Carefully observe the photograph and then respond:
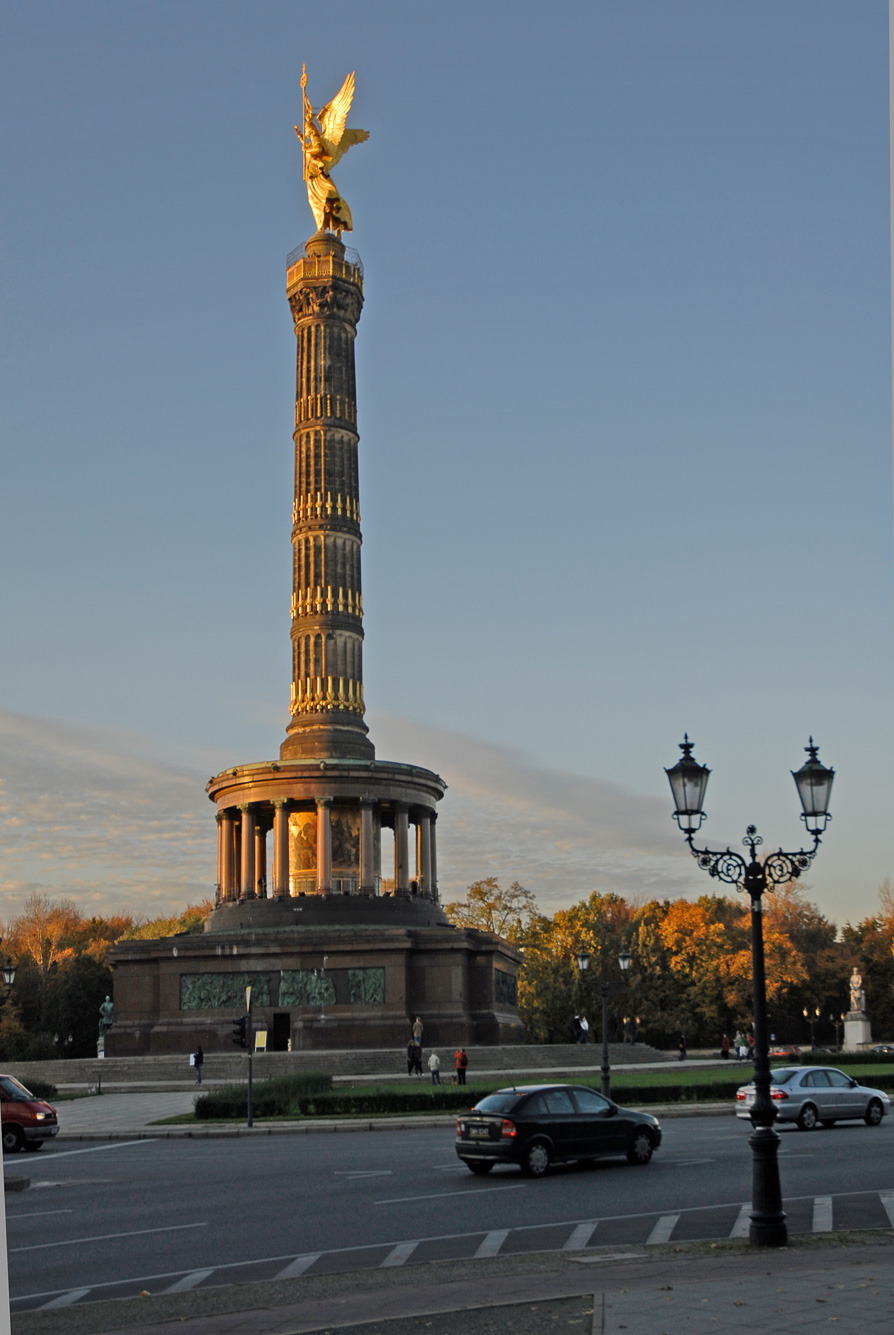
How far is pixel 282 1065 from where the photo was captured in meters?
45.7

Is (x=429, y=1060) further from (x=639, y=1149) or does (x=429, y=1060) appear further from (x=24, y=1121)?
(x=639, y=1149)

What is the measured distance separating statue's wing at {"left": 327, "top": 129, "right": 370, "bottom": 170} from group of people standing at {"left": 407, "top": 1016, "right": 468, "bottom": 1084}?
46.0 metres

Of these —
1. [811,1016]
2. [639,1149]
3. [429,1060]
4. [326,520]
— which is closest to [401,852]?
[326,520]

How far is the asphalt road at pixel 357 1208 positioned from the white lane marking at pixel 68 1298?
1.2 inches

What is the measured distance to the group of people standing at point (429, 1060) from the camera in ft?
127

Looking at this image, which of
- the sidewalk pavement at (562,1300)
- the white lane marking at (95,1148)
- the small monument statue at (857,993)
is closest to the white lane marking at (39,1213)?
the sidewalk pavement at (562,1300)

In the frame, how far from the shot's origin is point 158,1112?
3553 centimetres

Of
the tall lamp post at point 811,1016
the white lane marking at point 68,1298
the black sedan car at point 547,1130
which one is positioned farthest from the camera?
the tall lamp post at point 811,1016

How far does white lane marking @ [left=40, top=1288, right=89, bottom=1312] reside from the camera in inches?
442

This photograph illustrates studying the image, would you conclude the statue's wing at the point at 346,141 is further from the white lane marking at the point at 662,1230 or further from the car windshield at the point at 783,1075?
the white lane marking at the point at 662,1230

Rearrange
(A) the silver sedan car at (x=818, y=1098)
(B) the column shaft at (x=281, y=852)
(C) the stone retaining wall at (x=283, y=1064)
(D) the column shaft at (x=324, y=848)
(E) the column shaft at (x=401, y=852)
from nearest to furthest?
(A) the silver sedan car at (x=818, y=1098)
(C) the stone retaining wall at (x=283, y=1064)
(D) the column shaft at (x=324, y=848)
(B) the column shaft at (x=281, y=852)
(E) the column shaft at (x=401, y=852)

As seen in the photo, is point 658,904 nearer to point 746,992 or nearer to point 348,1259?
point 746,992

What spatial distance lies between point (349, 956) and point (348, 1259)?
130ft

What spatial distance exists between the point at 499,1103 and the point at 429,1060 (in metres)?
25.4
